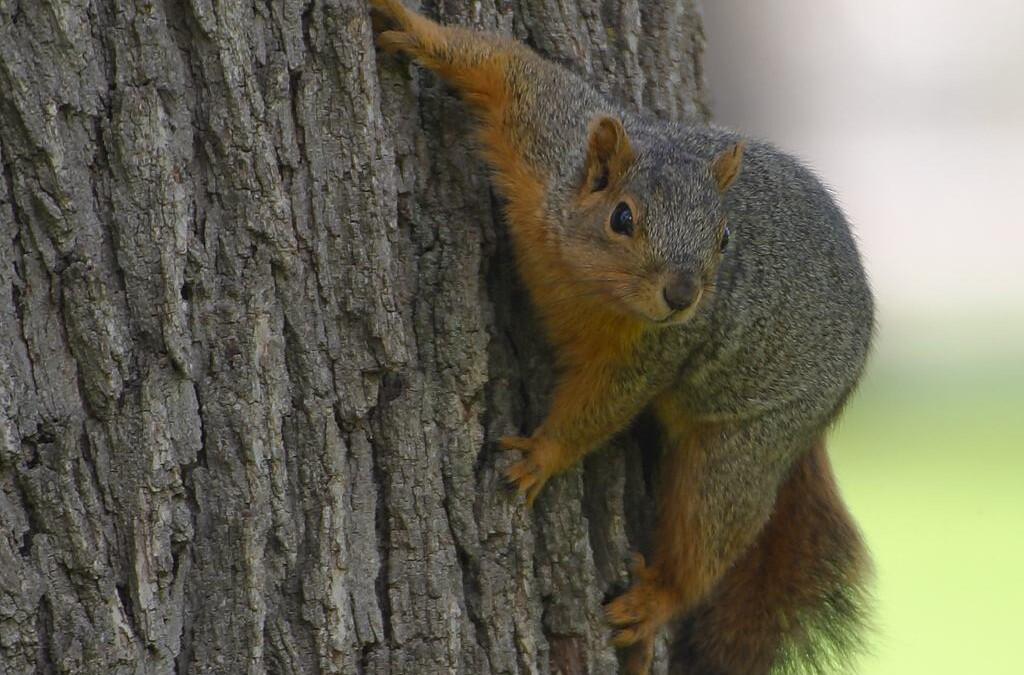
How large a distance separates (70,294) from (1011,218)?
820cm

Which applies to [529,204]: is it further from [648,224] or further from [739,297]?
[739,297]

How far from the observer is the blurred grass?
6.20 m

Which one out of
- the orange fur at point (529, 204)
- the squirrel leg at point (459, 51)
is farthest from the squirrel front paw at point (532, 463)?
the squirrel leg at point (459, 51)

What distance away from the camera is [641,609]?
8.49 ft

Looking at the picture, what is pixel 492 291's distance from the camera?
253cm

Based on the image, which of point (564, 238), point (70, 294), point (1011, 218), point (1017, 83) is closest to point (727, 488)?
point (564, 238)

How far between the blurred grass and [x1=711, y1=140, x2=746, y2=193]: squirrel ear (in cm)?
260

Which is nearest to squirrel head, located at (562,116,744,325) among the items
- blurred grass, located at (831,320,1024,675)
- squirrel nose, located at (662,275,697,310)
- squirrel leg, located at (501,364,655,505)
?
squirrel nose, located at (662,275,697,310)

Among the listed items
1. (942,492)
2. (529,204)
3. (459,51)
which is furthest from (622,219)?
(942,492)

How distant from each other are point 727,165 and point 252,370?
1.07m

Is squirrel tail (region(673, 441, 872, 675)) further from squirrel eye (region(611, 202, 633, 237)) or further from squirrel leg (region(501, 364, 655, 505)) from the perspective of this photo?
squirrel eye (region(611, 202, 633, 237))

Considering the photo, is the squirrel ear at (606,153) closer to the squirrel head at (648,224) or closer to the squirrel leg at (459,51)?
the squirrel head at (648,224)

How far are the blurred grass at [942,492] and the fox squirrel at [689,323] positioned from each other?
2.18m

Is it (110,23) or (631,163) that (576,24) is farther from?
(110,23)
